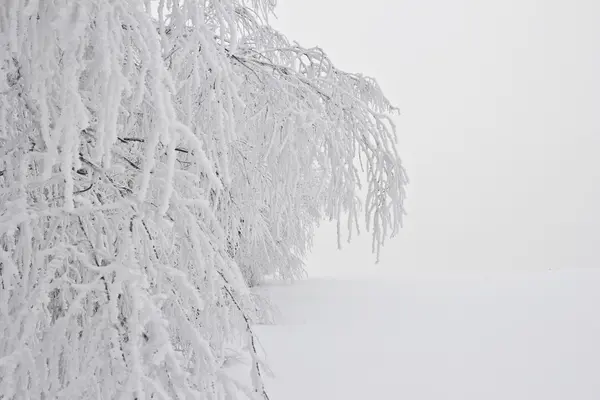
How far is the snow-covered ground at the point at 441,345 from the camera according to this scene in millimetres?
Result: 4090

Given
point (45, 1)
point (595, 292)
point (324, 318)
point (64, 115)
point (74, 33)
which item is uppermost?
point (45, 1)

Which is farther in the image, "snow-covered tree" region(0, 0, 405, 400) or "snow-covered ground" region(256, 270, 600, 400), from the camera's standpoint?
"snow-covered ground" region(256, 270, 600, 400)

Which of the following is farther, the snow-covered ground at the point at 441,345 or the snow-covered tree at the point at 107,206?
the snow-covered ground at the point at 441,345

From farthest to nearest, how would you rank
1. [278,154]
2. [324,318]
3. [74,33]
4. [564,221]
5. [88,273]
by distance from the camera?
1. [564,221]
2. [324,318]
3. [278,154]
4. [88,273]
5. [74,33]

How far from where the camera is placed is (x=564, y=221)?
71375 millimetres

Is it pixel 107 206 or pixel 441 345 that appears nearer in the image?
pixel 107 206

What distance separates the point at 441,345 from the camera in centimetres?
493

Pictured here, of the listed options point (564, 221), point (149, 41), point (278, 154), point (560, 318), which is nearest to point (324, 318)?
point (560, 318)

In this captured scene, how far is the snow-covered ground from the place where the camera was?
409cm

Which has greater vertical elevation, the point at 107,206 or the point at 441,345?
the point at 107,206

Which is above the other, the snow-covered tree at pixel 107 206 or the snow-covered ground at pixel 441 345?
the snow-covered tree at pixel 107 206

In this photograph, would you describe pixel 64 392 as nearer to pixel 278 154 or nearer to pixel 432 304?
pixel 278 154

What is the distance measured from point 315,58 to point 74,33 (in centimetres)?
226

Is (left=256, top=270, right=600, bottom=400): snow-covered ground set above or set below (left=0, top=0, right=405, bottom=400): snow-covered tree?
below
